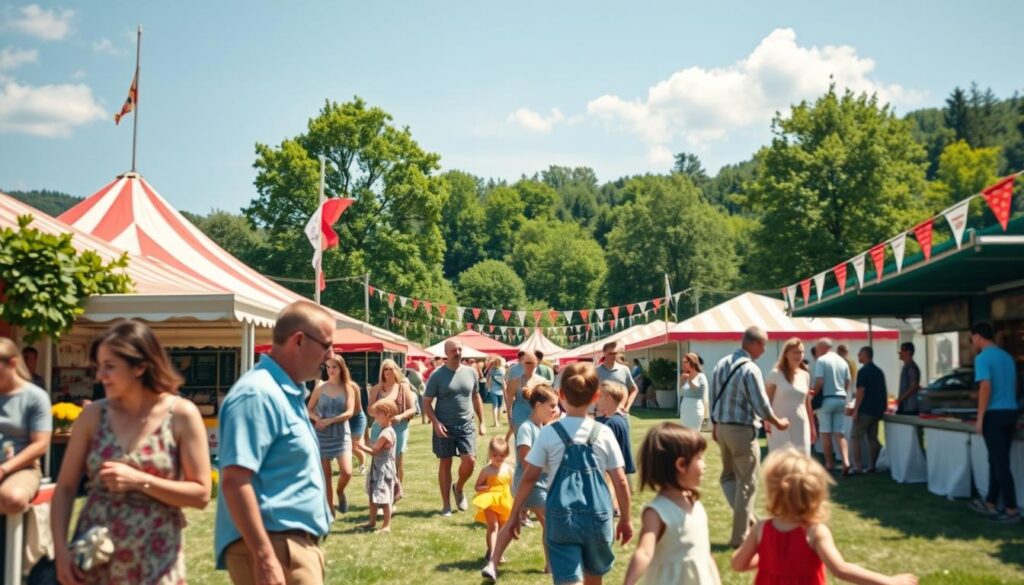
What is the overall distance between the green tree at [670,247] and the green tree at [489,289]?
1021 cm

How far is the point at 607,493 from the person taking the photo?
499cm

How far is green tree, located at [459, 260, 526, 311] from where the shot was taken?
258 ft

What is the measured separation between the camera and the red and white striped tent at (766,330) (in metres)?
25.2

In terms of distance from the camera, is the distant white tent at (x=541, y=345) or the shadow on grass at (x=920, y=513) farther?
the distant white tent at (x=541, y=345)

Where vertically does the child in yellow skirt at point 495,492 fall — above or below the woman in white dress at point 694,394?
below

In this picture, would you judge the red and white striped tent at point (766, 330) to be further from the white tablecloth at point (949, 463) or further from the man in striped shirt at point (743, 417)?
the man in striped shirt at point (743, 417)

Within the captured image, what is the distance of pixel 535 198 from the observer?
370ft

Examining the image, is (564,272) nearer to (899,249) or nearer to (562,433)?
(899,249)

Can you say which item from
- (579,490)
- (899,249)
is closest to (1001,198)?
(899,249)

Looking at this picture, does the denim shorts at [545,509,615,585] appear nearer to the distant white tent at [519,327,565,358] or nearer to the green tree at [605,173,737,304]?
the distant white tent at [519,327,565,358]

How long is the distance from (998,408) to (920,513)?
1510mm

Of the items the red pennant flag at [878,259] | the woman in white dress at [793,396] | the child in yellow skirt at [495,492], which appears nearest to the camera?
the child in yellow skirt at [495,492]

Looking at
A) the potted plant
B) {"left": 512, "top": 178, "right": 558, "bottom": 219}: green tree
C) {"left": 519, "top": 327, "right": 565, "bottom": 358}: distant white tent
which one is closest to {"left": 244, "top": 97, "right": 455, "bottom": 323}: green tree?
{"left": 519, "top": 327, "right": 565, "bottom": 358}: distant white tent

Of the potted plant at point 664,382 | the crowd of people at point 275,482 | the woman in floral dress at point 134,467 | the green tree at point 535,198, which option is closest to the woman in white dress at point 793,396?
the crowd of people at point 275,482
